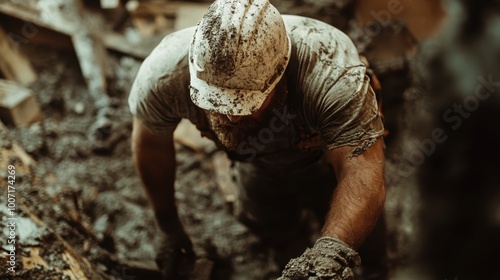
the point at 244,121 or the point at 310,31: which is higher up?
the point at 310,31

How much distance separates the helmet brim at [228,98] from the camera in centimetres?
213

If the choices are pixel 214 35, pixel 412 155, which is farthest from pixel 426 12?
pixel 214 35

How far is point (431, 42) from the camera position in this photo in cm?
351

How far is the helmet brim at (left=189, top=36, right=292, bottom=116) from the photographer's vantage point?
2.13 m

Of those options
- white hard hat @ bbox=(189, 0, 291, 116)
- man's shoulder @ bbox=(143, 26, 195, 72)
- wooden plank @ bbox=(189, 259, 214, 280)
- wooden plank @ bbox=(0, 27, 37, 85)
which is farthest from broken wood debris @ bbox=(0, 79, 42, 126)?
white hard hat @ bbox=(189, 0, 291, 116)

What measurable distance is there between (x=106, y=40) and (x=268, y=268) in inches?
102

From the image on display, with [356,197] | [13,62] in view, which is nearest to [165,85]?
[356,197]

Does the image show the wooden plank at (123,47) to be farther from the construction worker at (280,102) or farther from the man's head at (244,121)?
the man's head at (244,121)

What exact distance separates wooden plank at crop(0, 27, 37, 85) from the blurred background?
0.5 inches

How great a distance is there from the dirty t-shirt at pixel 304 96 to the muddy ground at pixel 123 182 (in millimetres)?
1066

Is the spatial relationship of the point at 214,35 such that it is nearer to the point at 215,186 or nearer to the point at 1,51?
the point at 215,186

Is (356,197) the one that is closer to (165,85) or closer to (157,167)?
(165,85)

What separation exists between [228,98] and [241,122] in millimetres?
271

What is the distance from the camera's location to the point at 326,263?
202cm
